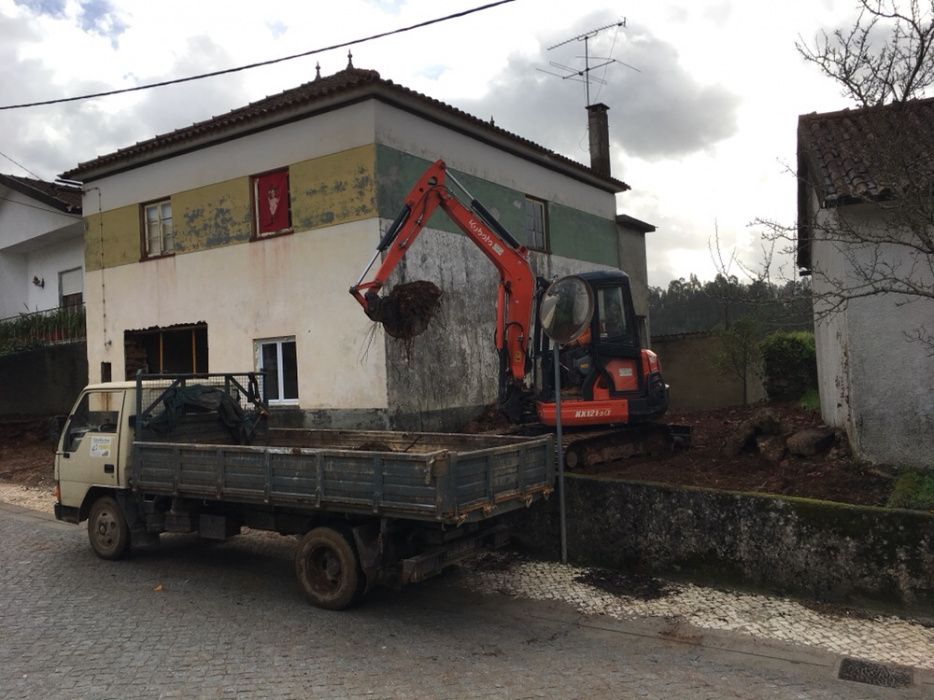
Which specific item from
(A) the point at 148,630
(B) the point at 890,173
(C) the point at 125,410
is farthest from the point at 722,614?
(C) the point at 125,410

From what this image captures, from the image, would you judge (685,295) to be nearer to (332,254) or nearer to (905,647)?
(332,254)

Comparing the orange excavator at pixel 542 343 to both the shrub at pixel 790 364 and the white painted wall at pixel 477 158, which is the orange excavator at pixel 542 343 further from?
the shrub at pixel 790 364

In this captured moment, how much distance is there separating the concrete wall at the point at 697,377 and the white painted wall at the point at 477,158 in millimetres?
4674

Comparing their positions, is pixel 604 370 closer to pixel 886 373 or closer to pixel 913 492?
pixel 886 373

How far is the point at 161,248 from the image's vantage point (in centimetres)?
1598

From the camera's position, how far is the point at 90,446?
8.12m

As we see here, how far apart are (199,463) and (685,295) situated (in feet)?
147

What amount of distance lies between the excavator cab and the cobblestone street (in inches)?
122

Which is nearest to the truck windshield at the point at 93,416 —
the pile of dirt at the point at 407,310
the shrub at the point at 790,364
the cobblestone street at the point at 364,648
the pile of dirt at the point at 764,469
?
the cobblestone street at the point at 364,648

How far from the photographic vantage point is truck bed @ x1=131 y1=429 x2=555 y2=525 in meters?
5.54

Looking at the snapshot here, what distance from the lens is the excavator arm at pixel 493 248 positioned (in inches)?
367

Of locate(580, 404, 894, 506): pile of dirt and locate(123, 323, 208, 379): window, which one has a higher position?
locate(123, 323, 208, 379): window

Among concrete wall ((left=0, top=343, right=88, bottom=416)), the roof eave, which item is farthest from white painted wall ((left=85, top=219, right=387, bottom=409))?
concrete wall ((left=0, top=343, right=88, bottom=416))

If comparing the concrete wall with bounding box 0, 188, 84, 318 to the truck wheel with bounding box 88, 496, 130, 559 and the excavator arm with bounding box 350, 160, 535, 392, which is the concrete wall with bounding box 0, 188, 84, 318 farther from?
the excavator arm with bounding box 350, 160, 535, 392
